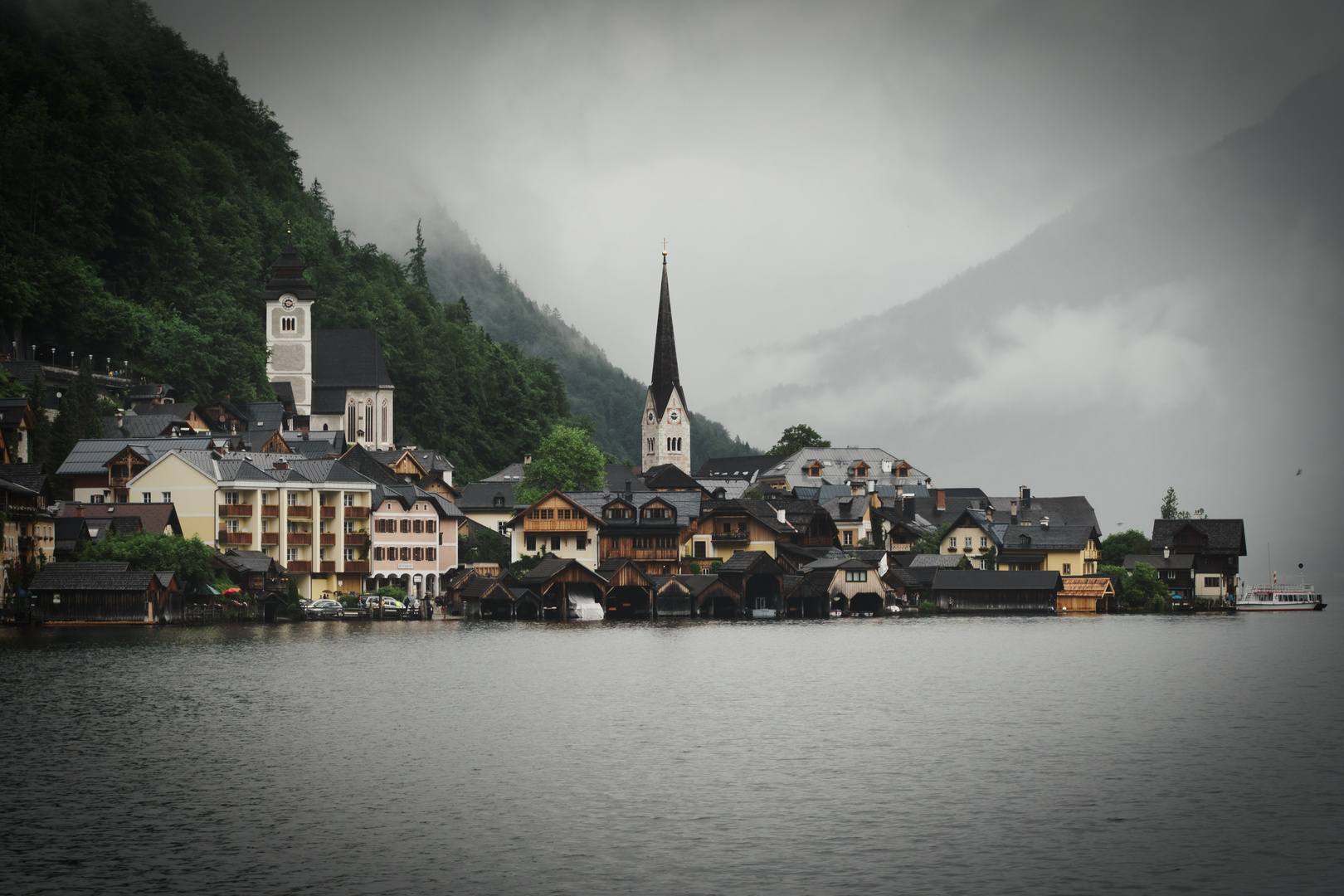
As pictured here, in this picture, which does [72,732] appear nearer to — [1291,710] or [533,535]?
[1291,710]

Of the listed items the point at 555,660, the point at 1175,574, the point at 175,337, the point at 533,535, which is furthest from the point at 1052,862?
the point at 175,337

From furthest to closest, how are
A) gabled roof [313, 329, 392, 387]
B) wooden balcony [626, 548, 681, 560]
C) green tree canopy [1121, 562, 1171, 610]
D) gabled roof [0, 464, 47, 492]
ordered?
gabled roof [313, 329, 392, 387]
green tree canopy [1121, 562, 1171, 610]
wooden balcony [626, 548, 681, 560]
gabled roof [0, 464, 47, 492]

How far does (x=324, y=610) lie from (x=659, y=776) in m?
72.9

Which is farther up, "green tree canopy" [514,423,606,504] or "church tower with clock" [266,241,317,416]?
"church tower with clock" [266,241,317,416]

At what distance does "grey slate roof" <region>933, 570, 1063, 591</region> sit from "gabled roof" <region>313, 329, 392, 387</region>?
235 feet

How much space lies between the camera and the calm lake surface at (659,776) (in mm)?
26391

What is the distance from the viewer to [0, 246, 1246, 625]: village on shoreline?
90812 millimetres

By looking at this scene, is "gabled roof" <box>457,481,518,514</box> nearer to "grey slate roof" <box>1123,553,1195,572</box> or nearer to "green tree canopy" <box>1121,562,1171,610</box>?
"green tree canopy" <box>1121,562,1171,610</box>

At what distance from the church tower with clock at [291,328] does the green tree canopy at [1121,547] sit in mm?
85205

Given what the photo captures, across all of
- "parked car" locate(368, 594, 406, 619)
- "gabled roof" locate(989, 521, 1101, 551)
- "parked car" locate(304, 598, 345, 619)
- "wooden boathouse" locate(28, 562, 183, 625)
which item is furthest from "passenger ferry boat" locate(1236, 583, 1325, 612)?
"wooden boathouse" locate(28, 562, 183, 625)

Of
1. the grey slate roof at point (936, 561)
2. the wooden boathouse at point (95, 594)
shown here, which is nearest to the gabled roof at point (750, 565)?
the grey slate roof at point (936, 561)

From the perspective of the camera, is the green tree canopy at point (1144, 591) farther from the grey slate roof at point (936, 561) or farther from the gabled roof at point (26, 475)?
the gabled roof at point (26, 475)

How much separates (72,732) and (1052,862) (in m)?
27.7

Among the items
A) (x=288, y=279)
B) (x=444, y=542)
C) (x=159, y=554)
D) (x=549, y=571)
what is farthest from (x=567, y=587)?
(x=288, y=279)
